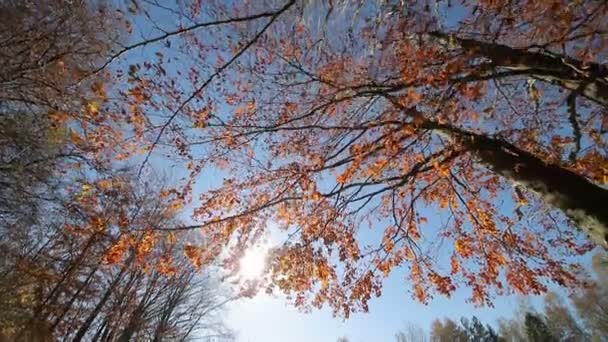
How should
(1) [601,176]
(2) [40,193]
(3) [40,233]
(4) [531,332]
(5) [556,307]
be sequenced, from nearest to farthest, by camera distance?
(1) [601,176] → (2) [40,193] → (3) [40,233] → (4) [531,332] → (5) [556,307]

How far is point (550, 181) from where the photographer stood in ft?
11.5

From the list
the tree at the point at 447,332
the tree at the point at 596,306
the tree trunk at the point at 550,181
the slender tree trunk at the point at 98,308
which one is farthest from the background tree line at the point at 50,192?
the tree at the point at 447,332

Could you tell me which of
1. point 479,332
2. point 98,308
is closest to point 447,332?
point 479,332

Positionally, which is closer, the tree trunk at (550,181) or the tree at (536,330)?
the tree trunk at (550,181)

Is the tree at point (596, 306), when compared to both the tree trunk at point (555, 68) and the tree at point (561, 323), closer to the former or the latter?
the tree at point (561, 323)

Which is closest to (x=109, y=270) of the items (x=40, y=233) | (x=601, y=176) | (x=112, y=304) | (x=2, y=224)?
(x=112, y=304)

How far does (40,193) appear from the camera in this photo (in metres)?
6.70

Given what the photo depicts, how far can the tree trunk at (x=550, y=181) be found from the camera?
3098mm

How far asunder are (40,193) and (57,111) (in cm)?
239

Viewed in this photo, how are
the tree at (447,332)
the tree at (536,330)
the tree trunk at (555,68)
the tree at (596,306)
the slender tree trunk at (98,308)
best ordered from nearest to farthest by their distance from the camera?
the tree trunk at (555,68), the slender tree trunk at (98,308), the tree at (596,306), the tree at (536,330), the tree at (447,332)

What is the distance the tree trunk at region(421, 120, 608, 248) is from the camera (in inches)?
122

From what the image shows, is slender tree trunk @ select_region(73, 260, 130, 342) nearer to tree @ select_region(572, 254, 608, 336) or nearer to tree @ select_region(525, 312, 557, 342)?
tree @ select_region(572, 254, 608, 336)

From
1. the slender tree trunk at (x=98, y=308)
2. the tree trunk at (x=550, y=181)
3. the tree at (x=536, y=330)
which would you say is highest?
the tree at (x=536, y=330)

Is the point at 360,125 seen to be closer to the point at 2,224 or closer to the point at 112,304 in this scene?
the point at 2,224
